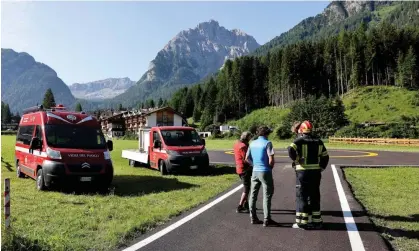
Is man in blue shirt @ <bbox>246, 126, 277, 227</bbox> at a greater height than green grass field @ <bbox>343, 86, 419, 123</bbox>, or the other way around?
green grass field @ <bbox>343, 86, 419, 123</bbox>

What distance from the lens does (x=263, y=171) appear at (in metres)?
7.83

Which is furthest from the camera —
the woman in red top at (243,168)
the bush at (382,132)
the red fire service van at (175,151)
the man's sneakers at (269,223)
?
the bush at (382,132)

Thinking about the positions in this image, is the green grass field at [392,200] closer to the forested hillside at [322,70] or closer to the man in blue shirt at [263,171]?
the man in blue shirt at [263,171]

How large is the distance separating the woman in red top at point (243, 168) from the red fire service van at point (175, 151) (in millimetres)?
7641

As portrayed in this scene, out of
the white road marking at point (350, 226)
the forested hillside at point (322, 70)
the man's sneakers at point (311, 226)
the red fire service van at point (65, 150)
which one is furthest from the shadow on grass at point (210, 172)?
the forested hillside at point (322, 70)

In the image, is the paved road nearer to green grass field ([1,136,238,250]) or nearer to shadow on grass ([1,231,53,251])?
green grass field ([1,136,238,250])

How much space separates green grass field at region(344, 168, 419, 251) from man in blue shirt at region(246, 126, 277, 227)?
2122 mm

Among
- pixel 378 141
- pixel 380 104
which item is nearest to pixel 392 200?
pixel 378 141

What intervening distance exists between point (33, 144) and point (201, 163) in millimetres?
6917

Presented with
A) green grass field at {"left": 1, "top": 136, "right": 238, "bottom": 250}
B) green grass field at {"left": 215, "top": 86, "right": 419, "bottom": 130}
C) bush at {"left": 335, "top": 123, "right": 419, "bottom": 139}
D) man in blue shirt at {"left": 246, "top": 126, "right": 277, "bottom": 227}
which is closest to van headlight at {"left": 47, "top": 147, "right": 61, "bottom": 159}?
green grass field at {"left": 1, "top": 136, "right": 238, "bottom": 250}

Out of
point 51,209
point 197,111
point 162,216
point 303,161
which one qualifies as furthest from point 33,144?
point 197,111

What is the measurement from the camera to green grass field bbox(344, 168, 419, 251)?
694cm

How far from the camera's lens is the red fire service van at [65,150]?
11719 mm

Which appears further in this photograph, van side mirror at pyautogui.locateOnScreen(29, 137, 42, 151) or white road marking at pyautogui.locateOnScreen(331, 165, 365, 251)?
van side mirror at pyautogui.locateOnScreen(29, 137, 42, 151)
